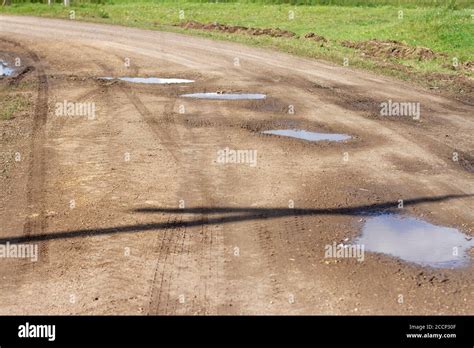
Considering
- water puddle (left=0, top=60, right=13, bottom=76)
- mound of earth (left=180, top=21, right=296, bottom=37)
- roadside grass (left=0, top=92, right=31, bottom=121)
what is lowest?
water puddle (left=0, top=60, right=13, bottom=76)

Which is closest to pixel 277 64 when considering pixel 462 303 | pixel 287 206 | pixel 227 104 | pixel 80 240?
pixel 227 104

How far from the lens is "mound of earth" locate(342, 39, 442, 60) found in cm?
2406

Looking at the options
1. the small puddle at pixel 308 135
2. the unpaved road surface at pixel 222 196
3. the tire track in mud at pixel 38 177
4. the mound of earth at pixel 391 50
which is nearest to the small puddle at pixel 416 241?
the unpaved road surface at pixel 222 196

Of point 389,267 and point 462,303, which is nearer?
point 462,303

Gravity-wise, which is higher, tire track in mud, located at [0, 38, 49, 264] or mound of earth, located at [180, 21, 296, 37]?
mound of earth, located at [180, 21, 296, 37]

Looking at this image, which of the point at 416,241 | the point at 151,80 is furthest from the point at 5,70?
the point at 416,241

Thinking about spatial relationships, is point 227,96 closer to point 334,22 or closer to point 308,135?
point 308,135

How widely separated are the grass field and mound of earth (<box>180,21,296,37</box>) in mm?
624

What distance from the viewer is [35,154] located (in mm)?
12047

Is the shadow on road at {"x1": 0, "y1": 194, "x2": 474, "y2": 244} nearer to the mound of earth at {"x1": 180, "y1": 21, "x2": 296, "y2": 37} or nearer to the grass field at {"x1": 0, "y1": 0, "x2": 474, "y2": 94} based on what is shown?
the grass field at {"x1": 0, "y1": 0, "x2": 474, "y2": 94}

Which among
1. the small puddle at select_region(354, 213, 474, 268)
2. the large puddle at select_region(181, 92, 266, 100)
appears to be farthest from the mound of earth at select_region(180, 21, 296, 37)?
the small puddle at select_region(354, 213, 474, 268)

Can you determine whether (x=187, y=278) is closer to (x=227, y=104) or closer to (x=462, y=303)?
(x=462, y=303)

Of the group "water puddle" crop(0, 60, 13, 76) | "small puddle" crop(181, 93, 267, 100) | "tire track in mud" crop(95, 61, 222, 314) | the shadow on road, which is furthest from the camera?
"water puddle" crop(0, 60, 13, 76)
